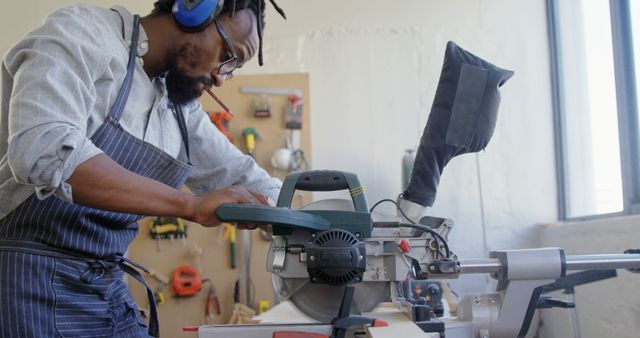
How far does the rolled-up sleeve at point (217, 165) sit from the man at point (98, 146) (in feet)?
0.04

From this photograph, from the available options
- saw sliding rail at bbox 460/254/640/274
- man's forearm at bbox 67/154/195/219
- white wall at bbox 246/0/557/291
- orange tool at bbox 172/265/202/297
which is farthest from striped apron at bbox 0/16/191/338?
white wall at bbox 246/0/557/291

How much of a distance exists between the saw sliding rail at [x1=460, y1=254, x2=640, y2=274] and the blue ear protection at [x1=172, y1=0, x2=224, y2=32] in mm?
712

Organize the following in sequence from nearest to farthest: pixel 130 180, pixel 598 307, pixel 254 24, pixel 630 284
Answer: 1. pixel 130 180
2. pixel 254 24
3. pixel 630 284
4. pixel 598 307

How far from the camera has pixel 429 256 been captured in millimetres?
1068

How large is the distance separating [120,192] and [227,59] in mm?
515

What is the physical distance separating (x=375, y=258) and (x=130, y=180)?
47 cm

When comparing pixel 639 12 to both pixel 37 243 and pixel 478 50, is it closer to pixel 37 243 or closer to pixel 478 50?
pixel 478 50

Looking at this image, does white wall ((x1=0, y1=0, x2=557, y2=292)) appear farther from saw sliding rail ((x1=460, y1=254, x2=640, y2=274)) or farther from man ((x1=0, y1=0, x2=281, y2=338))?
saw sliding rail ((x1=460, y1=254, x2=640, y2=274))

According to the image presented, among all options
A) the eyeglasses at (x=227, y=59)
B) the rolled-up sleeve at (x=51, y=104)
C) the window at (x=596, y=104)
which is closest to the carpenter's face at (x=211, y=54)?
the eyeglasses at (x=227, y=59)

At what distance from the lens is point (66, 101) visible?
2.65ft

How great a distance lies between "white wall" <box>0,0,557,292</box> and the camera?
2908mm

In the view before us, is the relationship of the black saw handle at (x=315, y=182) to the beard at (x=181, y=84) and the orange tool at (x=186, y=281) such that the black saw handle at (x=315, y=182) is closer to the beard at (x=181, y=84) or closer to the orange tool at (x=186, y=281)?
the beard at (x=181, y=84)

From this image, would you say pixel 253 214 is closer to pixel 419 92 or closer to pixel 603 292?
pixel 603 292

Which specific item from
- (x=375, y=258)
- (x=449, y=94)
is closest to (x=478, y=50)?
(x=449, y=94)
